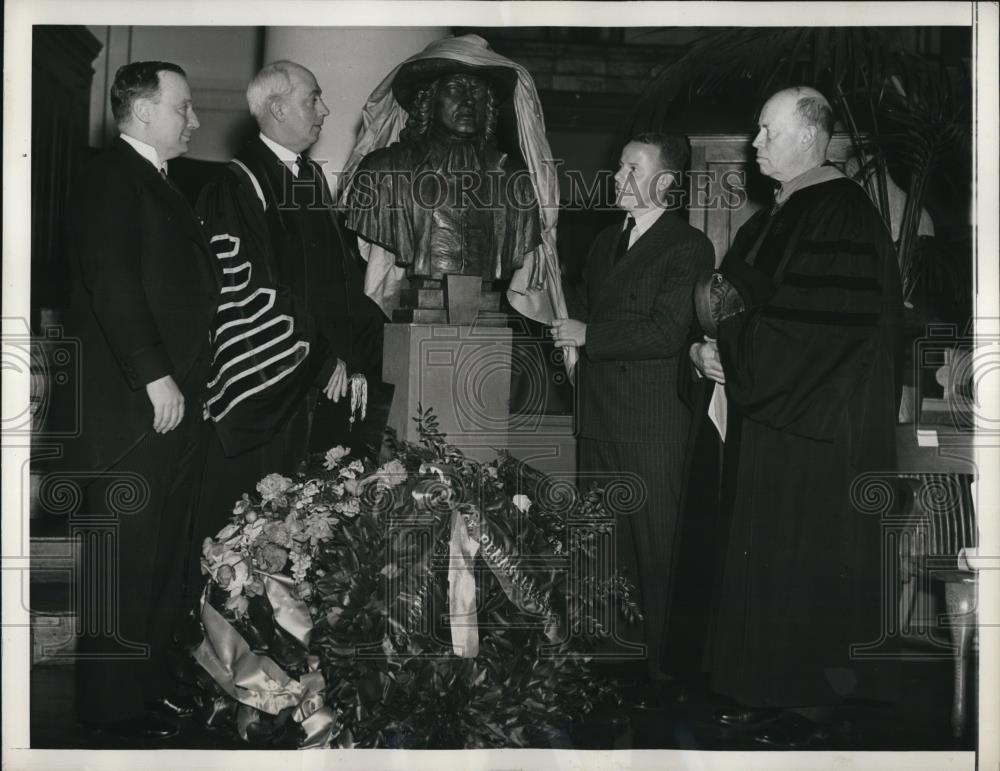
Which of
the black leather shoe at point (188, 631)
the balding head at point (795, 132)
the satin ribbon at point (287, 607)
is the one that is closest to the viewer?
the satin ribbon at point (287, 607)

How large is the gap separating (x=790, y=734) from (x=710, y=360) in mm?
1291

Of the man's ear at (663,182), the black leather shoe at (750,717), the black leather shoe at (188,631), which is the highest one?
the man's ear at (663,182)

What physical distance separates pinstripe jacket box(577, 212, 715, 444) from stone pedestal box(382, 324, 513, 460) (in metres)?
0.29

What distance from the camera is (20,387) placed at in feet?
12.6

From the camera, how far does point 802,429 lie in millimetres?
3826

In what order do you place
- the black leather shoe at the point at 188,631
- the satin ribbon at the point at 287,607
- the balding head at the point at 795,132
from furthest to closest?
the balding head at the point at 795,132 → the black leather shoe at the point at 188,631 → the satin ribbon at the point at 287,607

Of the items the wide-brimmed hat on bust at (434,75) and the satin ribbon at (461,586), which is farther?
the wide-brimmed hat on bust at (434,75)

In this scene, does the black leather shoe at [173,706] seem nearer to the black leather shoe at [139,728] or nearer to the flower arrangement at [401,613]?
the black leather shoe at [139,728]

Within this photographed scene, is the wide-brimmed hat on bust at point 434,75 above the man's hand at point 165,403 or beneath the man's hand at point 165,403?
above

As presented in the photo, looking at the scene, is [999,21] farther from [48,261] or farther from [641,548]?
[48,261]

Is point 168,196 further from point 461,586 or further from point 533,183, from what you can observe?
point 461,586

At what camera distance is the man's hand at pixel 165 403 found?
12.5 feet

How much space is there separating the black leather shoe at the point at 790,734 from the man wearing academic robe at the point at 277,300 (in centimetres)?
175

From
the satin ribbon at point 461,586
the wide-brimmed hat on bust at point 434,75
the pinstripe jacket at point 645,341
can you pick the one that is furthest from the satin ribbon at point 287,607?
the wide-brimmed hat on bust at point 434,75
